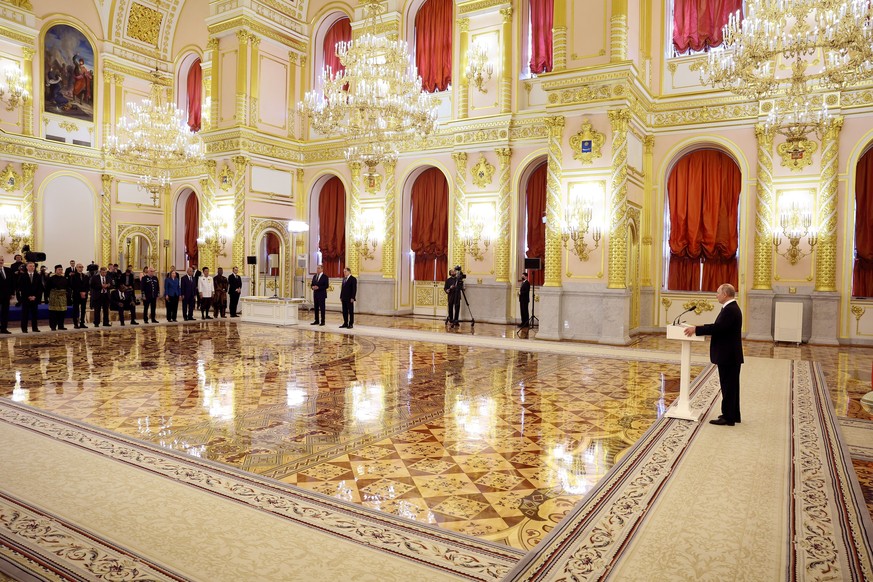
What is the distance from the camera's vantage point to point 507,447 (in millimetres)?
4586

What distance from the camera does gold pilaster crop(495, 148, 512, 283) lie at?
14.3 m

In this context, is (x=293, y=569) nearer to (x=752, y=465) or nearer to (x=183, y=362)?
(x=752, y=465)

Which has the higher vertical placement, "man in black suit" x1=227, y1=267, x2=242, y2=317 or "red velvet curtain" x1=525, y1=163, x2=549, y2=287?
"red velvet curtain" x1=525, y1=163, x2=549, y2=287

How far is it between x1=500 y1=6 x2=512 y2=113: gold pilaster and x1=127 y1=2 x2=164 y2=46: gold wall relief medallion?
43.8ft

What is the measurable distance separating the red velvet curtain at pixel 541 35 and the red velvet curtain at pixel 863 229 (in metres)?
6.99

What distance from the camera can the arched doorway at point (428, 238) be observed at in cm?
1591

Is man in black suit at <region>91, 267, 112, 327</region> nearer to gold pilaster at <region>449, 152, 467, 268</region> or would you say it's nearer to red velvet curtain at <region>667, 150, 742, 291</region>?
gold pilaster at <region>449, 152, 467, 268</region>

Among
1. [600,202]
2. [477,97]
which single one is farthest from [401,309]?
[600,202]

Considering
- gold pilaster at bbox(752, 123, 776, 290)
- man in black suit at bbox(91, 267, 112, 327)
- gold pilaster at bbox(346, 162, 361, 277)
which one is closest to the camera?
gold pilaster at bbox(752, 123, 776, 290)

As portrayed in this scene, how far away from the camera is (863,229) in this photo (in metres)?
11.6

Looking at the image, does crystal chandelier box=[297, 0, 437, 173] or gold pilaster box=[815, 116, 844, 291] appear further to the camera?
gold pilaster box=[815, 116, 844, 291]

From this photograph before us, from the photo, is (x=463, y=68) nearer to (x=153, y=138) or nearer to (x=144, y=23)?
(x=153, y=138)

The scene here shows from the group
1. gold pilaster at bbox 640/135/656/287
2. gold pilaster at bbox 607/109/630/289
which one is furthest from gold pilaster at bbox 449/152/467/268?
gold pilaster at bbox 607/109/630/289

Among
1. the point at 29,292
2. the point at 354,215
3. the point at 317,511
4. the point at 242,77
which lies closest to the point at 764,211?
the point at 354,215
